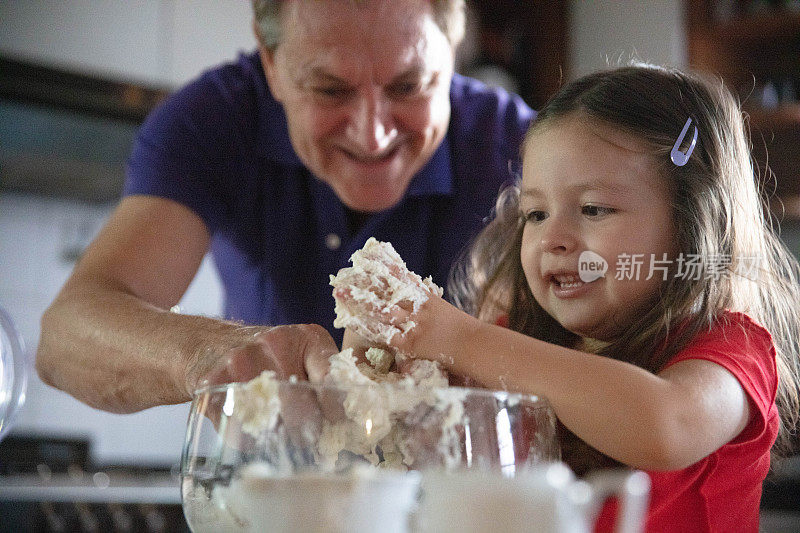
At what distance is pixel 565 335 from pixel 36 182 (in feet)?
6.59

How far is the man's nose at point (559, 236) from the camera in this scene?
600 millimetres

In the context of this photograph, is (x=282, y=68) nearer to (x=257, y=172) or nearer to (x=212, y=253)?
(x=257, y=172)

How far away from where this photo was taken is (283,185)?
3.84 ft

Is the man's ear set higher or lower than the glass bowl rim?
higher

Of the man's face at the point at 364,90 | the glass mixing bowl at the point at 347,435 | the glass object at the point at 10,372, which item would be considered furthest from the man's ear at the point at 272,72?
the glass mixing bowl at the point at 347,435

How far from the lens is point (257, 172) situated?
118 cm

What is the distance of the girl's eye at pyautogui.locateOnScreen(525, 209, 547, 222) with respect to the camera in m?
0.64

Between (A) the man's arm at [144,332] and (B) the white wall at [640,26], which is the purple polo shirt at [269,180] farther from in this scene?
(B) the white wall at [640,26]

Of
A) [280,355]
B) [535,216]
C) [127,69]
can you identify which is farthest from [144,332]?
[127,69]

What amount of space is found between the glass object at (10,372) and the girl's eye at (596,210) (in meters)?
0.51

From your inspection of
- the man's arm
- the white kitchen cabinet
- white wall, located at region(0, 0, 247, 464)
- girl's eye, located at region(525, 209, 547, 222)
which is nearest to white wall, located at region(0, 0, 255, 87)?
white wall, located at region(0, 0, 247, 464)

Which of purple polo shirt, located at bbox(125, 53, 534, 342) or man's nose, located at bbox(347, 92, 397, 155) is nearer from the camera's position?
man's nose, located at bbox(347, 92, 397, 155)

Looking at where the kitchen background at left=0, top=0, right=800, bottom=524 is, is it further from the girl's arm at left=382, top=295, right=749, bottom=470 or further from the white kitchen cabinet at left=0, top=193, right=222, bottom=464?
the girl's arm at left=382, top=295, right=749, bottom=470

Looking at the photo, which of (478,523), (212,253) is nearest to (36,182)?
(212,253)
